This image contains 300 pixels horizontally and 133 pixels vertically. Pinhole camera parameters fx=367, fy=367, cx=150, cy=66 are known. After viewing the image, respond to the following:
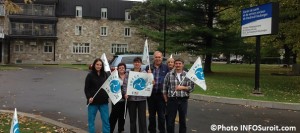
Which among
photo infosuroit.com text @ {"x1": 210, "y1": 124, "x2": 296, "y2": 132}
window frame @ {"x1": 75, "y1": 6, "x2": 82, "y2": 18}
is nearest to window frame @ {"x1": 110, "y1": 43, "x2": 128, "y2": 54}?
window frame @ {"x1": 75, "y1": 6, "x2": 82, "y2": 18}

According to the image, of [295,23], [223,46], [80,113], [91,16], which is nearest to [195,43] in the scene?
[223,46]

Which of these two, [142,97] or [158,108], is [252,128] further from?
[142,97]

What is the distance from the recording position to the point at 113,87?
760cm

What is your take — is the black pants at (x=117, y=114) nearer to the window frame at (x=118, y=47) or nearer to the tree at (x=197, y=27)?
the tree at (x=197, y=27)

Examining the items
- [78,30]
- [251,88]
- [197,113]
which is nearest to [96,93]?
[197,113]

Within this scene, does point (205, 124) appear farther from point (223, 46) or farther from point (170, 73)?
point (223, 46)

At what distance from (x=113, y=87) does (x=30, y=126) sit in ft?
7.86

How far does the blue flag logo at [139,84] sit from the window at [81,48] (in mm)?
50201

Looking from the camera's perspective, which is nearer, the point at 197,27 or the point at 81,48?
the point at 197,27

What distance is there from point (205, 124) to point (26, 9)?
163 feet

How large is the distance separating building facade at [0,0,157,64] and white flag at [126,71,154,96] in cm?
4880

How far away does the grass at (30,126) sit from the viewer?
803cm

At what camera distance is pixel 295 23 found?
2062 cm

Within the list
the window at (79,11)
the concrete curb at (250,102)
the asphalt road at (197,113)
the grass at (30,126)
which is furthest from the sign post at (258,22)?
the window at (79,11)
